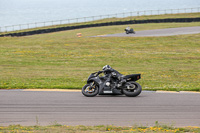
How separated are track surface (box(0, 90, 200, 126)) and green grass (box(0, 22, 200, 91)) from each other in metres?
2.21

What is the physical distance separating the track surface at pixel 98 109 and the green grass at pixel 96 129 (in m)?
0.56

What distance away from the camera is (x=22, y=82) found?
16688 mm

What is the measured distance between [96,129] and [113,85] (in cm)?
468

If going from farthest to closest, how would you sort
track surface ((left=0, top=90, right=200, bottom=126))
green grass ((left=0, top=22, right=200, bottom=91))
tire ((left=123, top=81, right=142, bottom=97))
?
1. green grass ((left=0, top=22, right=200, bottom=91))
2. tire ((left=123, top=81, right=142, bottom=97))
3. track surface ((left=0, top=90, right=200, bottom=126))

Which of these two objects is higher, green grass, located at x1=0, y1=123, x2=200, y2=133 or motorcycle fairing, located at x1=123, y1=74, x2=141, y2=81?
motorcycle fairing, located at x1=123, y1=74, x2=141, y2=81

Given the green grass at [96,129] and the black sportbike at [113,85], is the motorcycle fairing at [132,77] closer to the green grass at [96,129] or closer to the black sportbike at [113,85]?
the black sportbike at [113,85]

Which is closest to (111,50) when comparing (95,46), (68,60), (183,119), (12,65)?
(95,46)

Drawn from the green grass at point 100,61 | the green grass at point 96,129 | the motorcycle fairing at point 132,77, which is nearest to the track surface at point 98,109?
the green grass at point 96,129

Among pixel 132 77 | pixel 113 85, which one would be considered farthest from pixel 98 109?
pixel 132 77

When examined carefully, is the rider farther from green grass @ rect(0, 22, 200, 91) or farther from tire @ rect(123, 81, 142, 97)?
green grass @ rect(0, 22, 200, 91)

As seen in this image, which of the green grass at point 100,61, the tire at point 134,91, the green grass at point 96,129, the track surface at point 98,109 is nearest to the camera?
the green grass at point 96,129

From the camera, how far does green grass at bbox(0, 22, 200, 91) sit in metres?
16.8

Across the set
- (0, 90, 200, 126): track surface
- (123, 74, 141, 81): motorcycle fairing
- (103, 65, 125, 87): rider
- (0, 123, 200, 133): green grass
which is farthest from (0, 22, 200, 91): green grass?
(0, 123, 200, 133): green grass

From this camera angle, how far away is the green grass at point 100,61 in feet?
55.0
